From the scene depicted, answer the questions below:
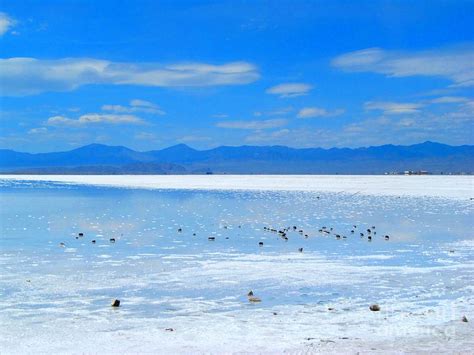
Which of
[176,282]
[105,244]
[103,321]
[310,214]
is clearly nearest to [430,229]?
[310,214]

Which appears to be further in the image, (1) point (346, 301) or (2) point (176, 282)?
(2) point (176, 282)

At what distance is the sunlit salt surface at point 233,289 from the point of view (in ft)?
28.3

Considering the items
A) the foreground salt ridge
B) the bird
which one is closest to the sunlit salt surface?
the bird

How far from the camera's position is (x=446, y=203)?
37.1 meters

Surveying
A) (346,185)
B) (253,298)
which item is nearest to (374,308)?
(253,298)

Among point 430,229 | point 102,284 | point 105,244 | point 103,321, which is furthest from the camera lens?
point 430,229

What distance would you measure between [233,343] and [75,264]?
25.0 ft

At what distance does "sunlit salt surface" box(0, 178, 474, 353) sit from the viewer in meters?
8.64

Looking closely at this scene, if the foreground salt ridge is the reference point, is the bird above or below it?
below

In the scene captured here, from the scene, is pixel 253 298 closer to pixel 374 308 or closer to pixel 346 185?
pixel 374 308

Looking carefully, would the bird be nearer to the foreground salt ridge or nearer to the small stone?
the small stone

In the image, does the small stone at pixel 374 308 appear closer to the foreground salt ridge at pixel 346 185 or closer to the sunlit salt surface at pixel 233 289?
the sunlit salt surface at pixel 233 289

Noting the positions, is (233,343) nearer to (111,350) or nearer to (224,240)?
(111,350)

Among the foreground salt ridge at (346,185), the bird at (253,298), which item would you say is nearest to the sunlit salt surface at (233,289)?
the bird at (253,298)
